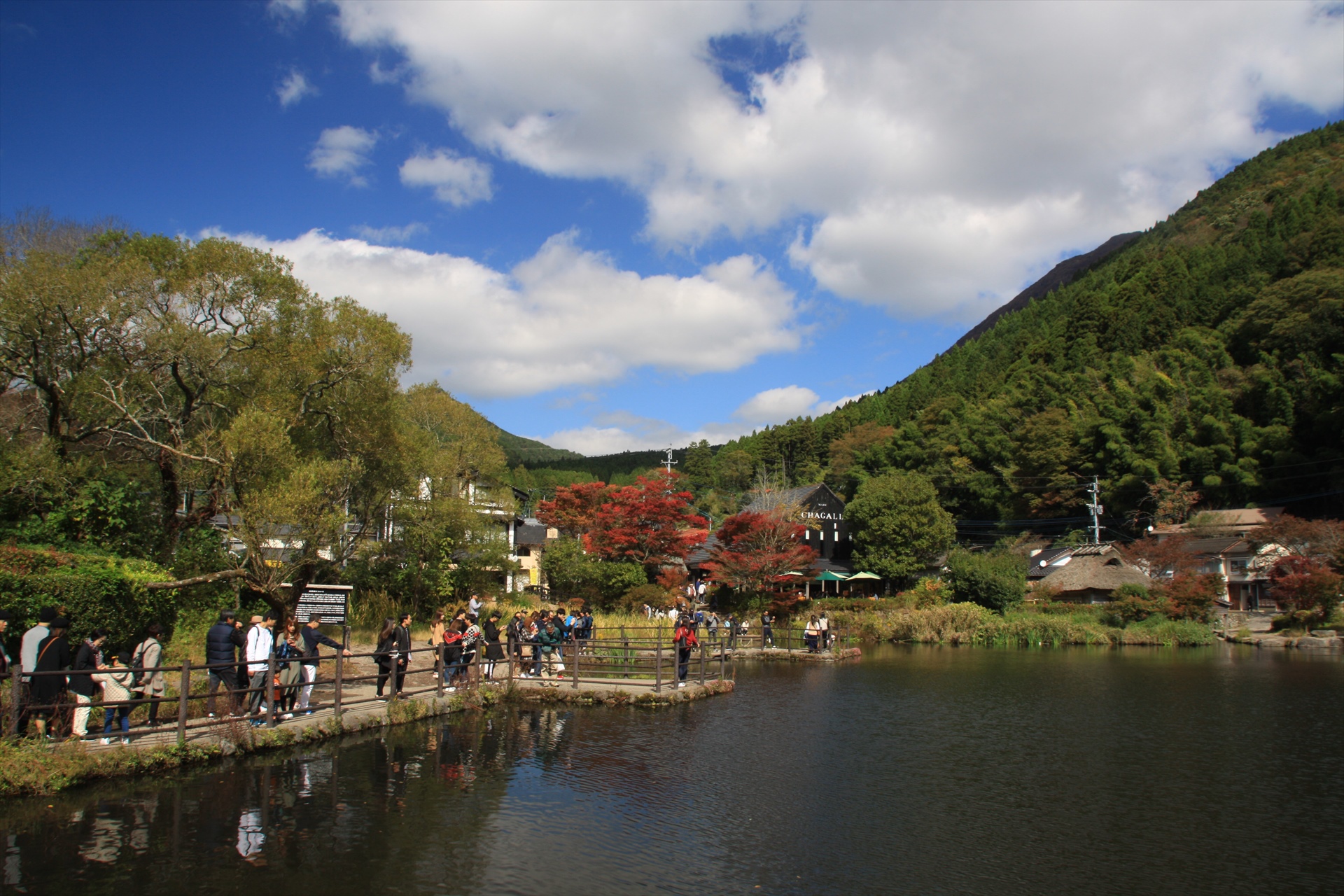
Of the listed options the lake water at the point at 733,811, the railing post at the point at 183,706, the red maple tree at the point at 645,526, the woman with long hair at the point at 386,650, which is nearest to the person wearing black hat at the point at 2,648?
the railing post at the point at 183,706

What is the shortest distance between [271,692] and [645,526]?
963 inches

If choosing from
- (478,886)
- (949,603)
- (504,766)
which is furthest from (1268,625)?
(478,886)

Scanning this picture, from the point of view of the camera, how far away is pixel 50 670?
9195 millimetres

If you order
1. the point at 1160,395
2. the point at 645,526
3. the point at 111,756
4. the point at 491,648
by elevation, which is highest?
the point at 1160,395

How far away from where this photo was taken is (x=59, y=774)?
8.55 metres

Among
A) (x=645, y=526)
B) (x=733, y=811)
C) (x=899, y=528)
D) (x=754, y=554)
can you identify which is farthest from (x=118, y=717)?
(x=899, y=528)

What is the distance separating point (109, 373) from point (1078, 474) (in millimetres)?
57770

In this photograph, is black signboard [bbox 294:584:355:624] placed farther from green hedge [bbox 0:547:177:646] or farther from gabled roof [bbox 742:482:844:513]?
gabled roof [bbox 742:482:844:513]

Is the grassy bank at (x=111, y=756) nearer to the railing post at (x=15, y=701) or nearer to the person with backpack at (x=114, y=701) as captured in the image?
the railing post at (x=15, y=701)

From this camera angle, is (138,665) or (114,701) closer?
(114,701)

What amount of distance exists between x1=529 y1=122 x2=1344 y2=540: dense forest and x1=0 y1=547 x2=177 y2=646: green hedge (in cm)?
5274

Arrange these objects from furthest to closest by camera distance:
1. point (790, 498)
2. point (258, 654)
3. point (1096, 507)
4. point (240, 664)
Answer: point (790, 498), point (1096, 507), point (258, 654), point (240, 664)

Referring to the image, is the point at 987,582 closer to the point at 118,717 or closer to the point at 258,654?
the point at 258,654

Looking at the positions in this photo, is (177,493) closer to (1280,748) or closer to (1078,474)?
(1280,748)
